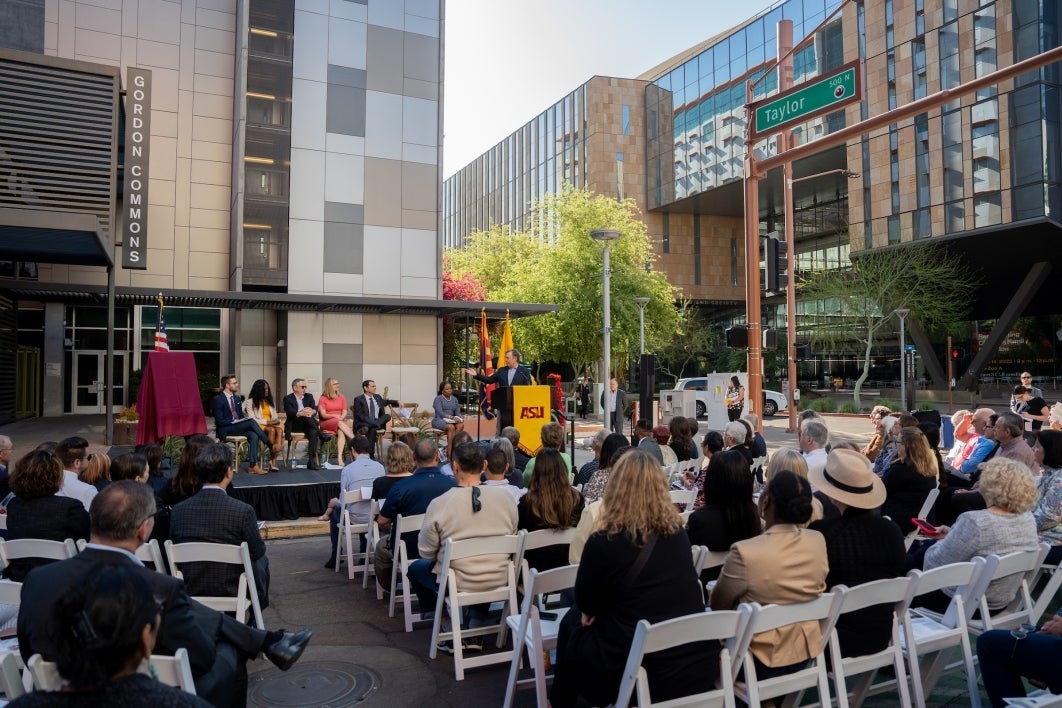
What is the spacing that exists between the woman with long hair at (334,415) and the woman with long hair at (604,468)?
6.80 metres

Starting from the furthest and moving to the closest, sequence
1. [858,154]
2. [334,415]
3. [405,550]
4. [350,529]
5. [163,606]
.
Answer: [858,154], [334,415], [350,529], [405,550], [163,606]

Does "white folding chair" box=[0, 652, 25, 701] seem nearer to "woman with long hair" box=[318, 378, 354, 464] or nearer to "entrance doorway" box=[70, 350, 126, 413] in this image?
"woman with long hair" box=[318, 378, 354, 464]

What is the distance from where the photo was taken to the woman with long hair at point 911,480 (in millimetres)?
5344

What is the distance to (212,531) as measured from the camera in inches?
163

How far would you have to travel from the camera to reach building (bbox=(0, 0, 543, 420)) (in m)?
17.2

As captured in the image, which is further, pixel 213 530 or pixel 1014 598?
pixel 213 530

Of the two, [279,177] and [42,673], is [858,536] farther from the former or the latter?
[279,177]

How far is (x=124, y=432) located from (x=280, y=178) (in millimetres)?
6917

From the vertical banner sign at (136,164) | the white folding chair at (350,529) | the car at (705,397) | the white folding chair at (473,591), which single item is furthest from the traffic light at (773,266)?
the car at (705,397)

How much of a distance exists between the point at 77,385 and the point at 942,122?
3529 centimetres

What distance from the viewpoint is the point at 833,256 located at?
49.4 metres

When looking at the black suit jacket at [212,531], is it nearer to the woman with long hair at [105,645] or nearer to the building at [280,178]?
the woman with long hair at [105,645]

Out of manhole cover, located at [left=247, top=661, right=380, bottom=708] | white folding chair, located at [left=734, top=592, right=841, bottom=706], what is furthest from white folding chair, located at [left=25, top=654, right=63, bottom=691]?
white folding chair, located at [left=734, top=592, right=841, bottom=706]

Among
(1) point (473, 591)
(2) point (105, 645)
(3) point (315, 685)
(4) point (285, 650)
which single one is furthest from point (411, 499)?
(2) point (105, 645)
